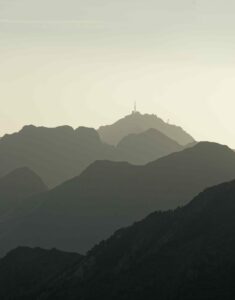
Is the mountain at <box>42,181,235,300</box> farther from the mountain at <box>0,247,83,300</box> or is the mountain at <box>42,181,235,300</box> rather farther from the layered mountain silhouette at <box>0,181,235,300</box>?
the mountain at <box>0,247,83,300</box>

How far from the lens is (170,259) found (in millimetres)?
102188

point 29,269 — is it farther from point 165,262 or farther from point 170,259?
point 170,259

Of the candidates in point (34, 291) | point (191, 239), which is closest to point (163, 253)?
point (191, 239)

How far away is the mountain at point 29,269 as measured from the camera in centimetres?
11869

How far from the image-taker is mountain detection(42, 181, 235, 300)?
9169 cm

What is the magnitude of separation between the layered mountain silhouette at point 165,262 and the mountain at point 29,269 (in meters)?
0.58

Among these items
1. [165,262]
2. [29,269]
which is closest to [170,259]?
[165,262]

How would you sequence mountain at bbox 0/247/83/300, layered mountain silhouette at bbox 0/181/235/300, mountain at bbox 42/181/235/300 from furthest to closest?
mountain at bbox 0/247/83/300 < layered mountain silhouette at bbox 0/181/235/300 < mountain at bbox 42/181/235/300

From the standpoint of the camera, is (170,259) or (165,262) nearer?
(165,262)

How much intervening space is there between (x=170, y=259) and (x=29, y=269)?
37.6 meters

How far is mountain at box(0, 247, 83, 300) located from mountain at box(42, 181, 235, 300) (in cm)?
924

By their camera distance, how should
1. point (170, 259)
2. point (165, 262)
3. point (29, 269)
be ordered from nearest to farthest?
point (165, 262)
point (170, 259)
point (29, 269)

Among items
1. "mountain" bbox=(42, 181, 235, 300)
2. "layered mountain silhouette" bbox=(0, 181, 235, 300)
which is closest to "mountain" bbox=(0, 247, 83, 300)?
"layered mountain silhouette" bbox=(0, 181, 235, 300)

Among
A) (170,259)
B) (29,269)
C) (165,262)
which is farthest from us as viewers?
(29,269)
